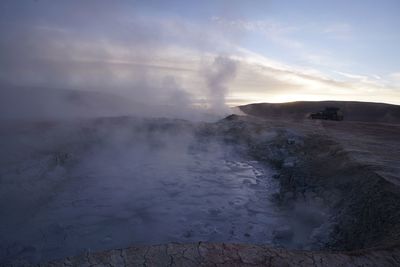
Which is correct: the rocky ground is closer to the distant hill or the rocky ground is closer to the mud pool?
the mud pool

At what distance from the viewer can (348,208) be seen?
4324 millimetres

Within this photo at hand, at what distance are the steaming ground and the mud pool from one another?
1cm

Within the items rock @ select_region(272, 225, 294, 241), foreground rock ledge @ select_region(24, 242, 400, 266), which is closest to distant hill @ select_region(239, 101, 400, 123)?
rock @ select_region(272, 225, 294, 241)

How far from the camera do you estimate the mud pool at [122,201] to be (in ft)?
13.2

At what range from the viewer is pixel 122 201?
5.23 meters

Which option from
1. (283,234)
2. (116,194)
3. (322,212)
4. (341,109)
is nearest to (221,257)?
(283,234)

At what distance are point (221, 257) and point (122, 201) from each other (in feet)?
10.5

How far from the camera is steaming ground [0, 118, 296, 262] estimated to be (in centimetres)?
409

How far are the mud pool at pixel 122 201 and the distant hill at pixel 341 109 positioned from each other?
54.6 feet

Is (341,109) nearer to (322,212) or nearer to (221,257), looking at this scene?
(322,212)

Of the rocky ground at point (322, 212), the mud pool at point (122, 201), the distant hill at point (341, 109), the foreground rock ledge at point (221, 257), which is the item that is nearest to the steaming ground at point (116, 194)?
the mud pool at point (122, 201)

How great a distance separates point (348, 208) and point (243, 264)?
2.62 meters

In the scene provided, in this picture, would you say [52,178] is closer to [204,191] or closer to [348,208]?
[204,191]

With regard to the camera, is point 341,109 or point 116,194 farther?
point 341,109
